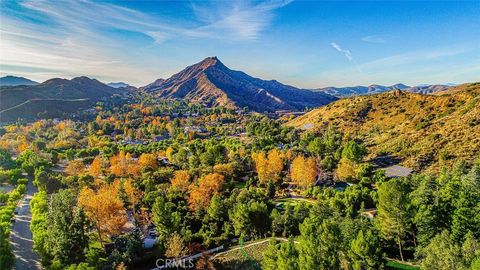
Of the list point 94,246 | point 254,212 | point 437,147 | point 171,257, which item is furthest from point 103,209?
point 437,147

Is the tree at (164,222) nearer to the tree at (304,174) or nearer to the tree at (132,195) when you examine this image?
the tree at (132,195)

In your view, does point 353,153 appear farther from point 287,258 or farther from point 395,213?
point 287,258

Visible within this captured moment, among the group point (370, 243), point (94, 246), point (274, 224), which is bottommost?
point (94, 246)

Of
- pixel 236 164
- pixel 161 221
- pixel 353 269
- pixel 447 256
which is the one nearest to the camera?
pixel 447 256

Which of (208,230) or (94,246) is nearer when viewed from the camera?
(94,246)

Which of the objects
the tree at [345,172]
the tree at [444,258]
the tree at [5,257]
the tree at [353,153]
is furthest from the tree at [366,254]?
the tree at [353,153]

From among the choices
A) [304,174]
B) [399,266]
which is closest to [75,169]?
[304,174]

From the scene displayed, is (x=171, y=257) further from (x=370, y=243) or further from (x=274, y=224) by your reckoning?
(x=370, y=243)
